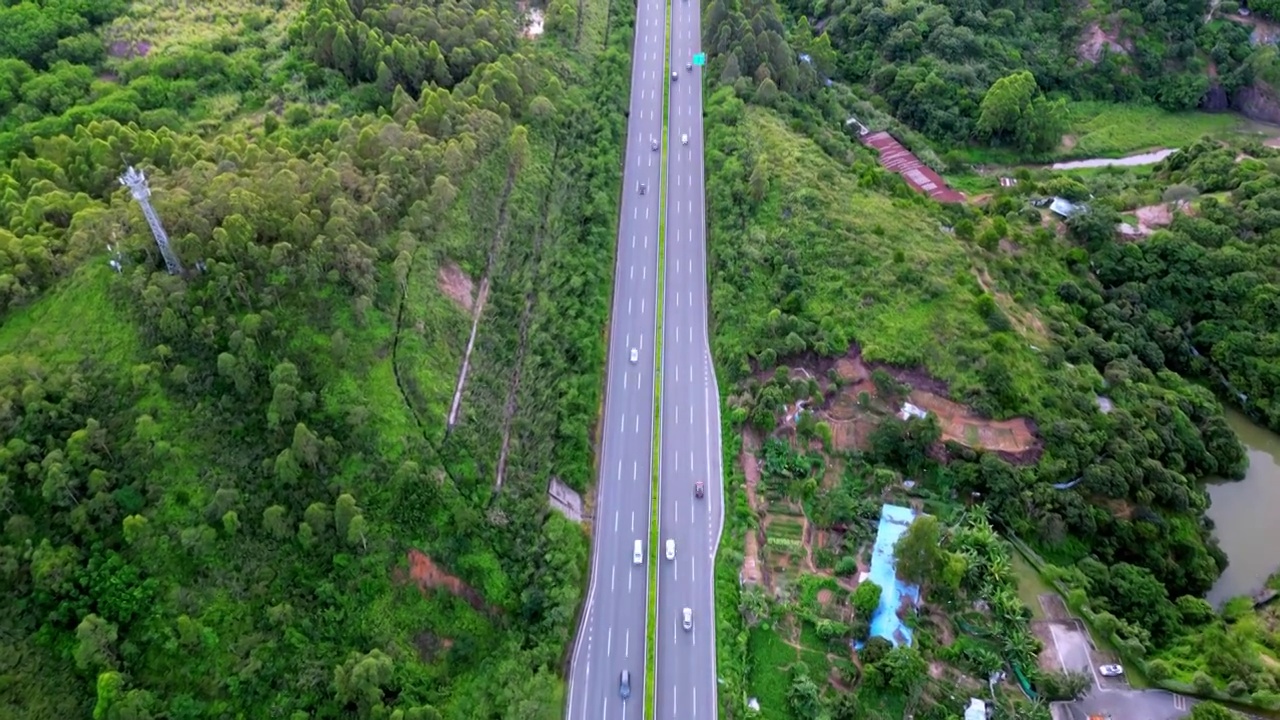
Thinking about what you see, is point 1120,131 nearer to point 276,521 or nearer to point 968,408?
point 968,408

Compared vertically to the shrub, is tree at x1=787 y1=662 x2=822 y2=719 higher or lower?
lower

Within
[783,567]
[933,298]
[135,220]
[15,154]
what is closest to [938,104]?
[933,298]

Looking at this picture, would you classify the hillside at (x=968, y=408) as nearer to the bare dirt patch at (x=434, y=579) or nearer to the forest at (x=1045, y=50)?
the forest at (x=1045, y=50)

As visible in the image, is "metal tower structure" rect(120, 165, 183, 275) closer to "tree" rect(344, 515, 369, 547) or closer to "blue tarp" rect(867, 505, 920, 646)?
"tree" rect(344, 515, 369, 547)

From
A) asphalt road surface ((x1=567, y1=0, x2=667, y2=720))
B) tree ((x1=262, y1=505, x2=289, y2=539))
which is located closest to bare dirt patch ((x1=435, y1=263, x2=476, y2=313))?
asphalt road surface ((x1=567, y1=0, x2=667, y2=720))

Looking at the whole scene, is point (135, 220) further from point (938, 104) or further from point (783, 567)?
point (938, 104)

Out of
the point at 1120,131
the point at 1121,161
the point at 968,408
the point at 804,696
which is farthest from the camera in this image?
the point at 1120,131

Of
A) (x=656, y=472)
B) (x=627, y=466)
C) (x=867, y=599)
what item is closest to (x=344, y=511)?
(x=627, y=466)
